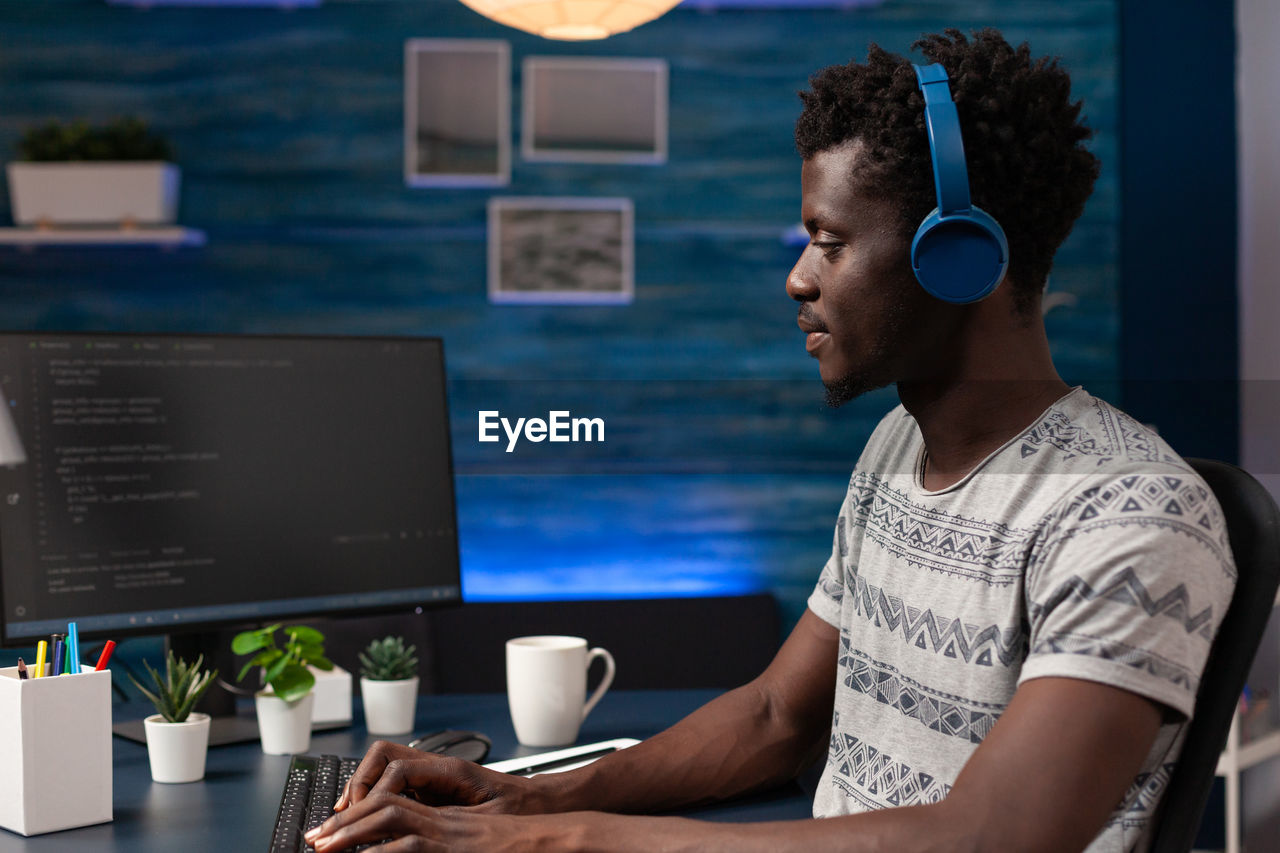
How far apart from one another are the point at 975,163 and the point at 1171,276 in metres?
2.21

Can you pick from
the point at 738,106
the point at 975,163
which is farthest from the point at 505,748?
the point at 738,106

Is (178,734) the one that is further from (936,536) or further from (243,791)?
(936,536)

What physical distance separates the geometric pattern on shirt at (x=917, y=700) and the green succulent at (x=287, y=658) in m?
0.61

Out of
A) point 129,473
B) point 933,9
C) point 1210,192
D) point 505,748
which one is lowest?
point 505,748

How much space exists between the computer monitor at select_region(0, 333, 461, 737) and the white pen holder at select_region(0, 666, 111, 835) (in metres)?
0.22

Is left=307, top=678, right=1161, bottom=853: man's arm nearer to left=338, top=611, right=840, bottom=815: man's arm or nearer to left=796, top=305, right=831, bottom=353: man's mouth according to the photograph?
left=338, top=611, right=840, bottom=815: man's arm

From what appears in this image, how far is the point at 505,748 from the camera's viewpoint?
1.29 metres

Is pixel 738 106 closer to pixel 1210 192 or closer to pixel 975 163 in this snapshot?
pixel 1210 192

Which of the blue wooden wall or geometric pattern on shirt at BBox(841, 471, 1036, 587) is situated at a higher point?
the blue wooden wall

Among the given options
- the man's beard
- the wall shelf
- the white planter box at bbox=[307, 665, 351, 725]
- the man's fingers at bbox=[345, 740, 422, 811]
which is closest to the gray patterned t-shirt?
the man's beard

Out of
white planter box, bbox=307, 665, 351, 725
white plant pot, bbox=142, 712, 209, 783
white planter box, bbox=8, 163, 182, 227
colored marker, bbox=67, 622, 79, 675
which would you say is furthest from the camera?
white planter box, bbox=8, 163, 182, 227

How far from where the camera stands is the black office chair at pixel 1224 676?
2.68ft

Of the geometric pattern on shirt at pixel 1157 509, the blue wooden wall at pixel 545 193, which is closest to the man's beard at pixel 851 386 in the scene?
the geometric pattern on shirt at pixel 1157 509

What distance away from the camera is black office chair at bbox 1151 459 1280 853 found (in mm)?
815
